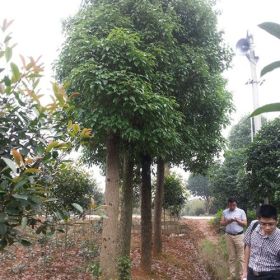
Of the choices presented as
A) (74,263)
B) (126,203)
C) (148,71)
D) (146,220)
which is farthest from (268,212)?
(74,263)

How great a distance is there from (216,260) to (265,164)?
10.1 feet

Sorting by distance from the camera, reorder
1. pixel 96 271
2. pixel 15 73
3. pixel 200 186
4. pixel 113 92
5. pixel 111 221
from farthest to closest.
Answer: pixel 200 186 → pixel 111 221 → pixel 96 271 → pixel 113 92 → pixel 15 73

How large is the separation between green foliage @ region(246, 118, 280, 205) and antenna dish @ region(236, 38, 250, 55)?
12.5ft

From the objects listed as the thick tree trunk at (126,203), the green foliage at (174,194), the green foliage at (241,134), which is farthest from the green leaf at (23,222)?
the green foliage at (241,134)

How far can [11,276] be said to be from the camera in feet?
30.6

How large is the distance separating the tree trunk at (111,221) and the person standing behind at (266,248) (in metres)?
4.08

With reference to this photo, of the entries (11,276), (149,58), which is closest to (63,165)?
(149,58)

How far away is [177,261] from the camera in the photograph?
472 inches

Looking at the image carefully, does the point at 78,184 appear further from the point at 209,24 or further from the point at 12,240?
the point at 12,240

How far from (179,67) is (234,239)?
13.4 feet

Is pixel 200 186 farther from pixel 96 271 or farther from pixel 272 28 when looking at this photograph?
pixel 272 28

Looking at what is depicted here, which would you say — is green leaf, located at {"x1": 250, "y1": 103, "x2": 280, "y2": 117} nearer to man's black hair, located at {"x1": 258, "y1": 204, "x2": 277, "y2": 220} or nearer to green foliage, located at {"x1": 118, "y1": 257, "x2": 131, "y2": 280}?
man's black hair, located at {"x1": 258, "y1": 204, "x2": 277, "y2": 220}

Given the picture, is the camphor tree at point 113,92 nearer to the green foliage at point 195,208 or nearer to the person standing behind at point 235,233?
the person standing behind at point 235,233

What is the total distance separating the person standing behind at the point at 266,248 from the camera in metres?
4.38
